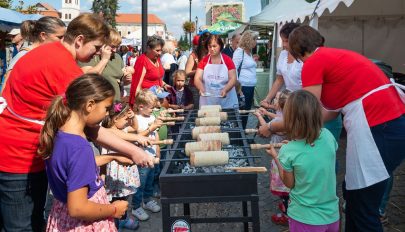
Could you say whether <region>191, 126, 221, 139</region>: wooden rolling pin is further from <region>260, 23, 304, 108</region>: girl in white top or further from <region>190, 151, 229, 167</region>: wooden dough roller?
<region>260, 23, 304, 108</region>: girl in white top

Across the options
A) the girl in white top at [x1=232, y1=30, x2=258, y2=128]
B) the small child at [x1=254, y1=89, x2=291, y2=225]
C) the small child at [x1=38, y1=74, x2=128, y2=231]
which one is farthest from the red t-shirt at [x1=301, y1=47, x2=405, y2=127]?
the girl in white top at [x1=232, y1=30, x2=258, y2=128]

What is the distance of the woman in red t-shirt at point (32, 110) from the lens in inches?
80.9

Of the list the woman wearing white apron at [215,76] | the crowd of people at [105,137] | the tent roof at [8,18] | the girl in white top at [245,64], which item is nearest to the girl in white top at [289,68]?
the woman wearing white apron at [215,76]

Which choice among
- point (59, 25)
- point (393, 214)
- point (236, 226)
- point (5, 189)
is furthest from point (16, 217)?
point (393, 214)

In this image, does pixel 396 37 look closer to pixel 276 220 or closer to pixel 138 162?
pixel 276 220

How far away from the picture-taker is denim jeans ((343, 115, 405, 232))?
245 cm

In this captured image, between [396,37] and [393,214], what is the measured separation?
488cm

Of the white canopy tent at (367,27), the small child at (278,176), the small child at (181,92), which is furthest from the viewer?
the white canopy tent at (367,27)

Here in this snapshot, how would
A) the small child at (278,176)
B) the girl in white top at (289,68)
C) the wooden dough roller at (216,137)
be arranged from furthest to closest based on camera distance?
1. the girl in white top at (289,68)
2. the small child at (278,176)
3. the wooden dough roller at (216,137)

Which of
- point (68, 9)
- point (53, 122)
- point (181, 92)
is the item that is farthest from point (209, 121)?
point (68, 9)

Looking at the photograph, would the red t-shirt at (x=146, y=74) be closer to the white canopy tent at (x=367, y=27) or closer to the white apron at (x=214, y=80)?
the white apron at (x=214, y=80)

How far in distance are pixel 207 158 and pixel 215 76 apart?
240cm

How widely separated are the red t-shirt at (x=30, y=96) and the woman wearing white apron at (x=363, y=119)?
1538 millimetres

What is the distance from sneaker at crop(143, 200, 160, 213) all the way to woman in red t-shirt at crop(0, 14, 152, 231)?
1.85 metres
